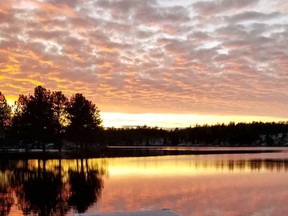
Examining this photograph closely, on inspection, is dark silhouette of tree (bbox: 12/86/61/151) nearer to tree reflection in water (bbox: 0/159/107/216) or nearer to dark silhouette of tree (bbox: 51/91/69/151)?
dark silhouette of tree (bbox: 51/91/69/151)

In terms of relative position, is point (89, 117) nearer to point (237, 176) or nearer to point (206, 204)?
point (237, 176)

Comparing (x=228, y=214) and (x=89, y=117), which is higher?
(x=89, y=117)

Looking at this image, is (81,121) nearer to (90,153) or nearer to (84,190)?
(90,153)

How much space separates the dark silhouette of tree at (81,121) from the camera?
326 ft

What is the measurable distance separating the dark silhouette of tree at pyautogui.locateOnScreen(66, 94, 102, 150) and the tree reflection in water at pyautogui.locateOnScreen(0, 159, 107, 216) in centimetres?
5856

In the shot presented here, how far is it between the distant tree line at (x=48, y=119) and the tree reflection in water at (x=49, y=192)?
148 feet

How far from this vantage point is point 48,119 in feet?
280

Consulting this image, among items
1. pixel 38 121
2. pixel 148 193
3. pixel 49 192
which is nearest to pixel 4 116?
pixel 38 121

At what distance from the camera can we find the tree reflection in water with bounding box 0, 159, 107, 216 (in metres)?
22.7

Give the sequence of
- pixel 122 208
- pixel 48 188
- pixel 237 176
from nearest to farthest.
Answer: pixel 122 208 → pixel 48 188 → pixel 237 176

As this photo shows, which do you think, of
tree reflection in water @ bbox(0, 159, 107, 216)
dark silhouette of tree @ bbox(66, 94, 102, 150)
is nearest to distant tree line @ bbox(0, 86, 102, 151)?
dark silhouette of tree @ bbox(66, 94, 102, 150)

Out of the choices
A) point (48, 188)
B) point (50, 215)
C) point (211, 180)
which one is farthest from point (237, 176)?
point (50, 215)

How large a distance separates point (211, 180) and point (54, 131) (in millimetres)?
56823

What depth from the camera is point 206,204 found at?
77.9 feet
